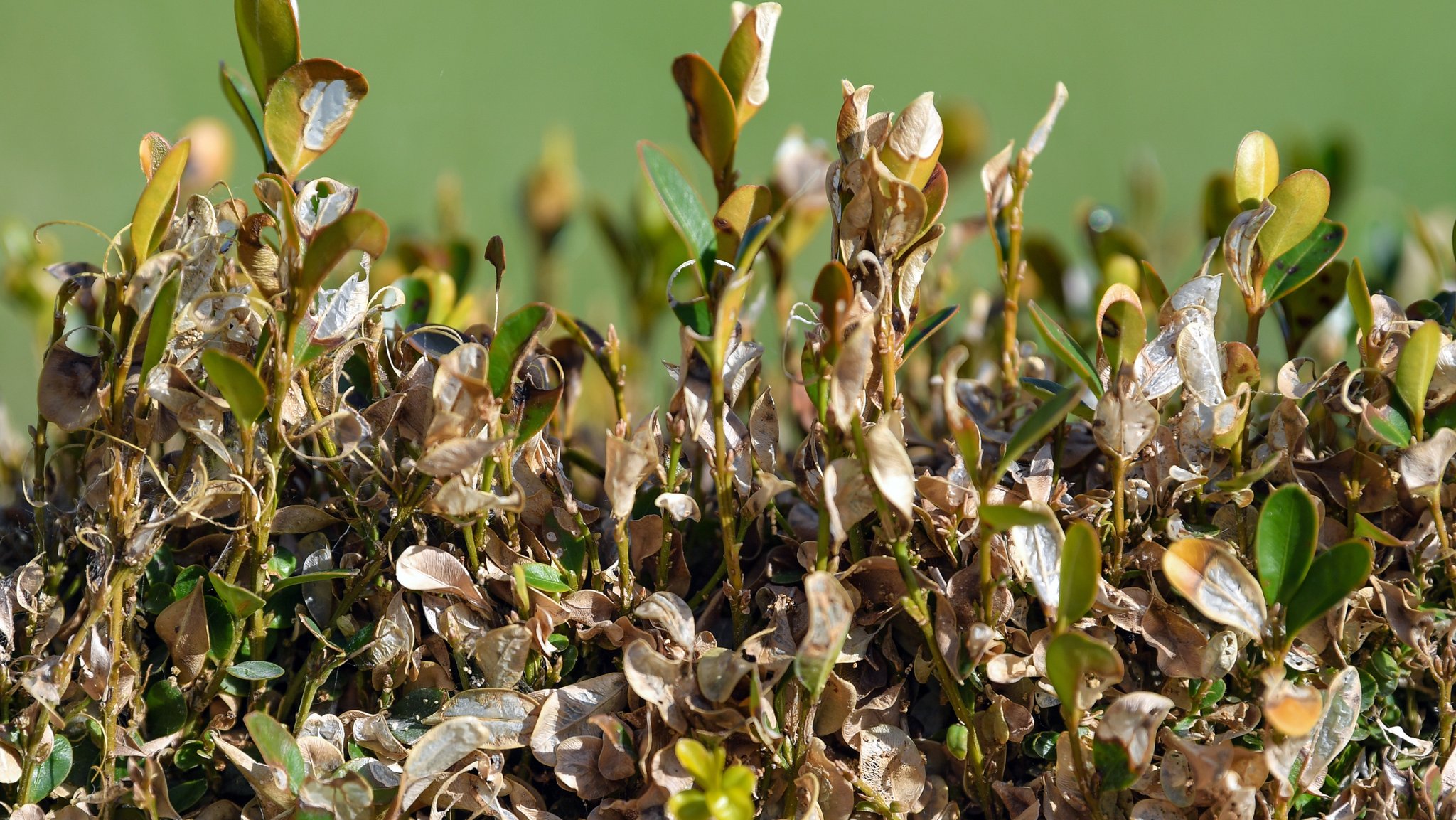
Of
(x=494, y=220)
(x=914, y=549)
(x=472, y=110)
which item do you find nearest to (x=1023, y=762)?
(x=914, y=549)

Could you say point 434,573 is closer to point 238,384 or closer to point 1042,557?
point 238,384

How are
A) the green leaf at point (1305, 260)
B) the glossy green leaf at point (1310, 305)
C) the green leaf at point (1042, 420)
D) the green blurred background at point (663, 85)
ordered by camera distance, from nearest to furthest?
the green leaf at point (1042, 420) < the green leaf at point (1305, 260) < the glossy green leaf at point (1310, 305) < the green blurred background at point (663, 85)

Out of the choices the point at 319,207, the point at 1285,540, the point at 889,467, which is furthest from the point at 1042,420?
the point at 319,207

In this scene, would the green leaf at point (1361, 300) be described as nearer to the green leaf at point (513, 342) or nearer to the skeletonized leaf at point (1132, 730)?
the skeletonized leaf at point (1132, 730)

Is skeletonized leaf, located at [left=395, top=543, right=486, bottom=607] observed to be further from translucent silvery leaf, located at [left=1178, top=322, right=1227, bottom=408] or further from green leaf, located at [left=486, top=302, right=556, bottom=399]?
translucent silvery leaf, located at [left=1178, top=322, right=1227, bottom=408]

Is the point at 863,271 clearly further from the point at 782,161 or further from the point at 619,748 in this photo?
the point at 782,161

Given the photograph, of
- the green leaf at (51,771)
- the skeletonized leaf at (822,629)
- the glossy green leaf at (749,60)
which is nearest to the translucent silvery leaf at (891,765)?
the skeletonized leaf at (822,629)
